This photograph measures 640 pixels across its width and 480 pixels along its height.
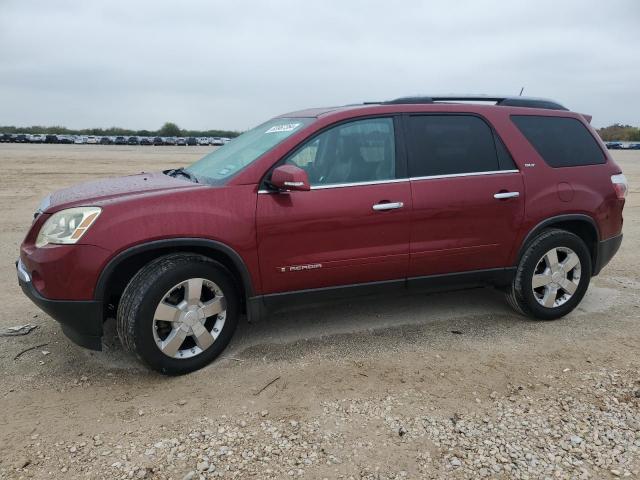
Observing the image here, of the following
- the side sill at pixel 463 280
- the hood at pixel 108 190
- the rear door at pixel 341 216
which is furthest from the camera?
the side sill at pixel 463 280

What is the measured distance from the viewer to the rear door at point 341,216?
141 inches

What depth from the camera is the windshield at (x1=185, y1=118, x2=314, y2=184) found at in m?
3.79

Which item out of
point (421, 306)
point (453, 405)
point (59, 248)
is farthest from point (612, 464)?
point (59, 248)

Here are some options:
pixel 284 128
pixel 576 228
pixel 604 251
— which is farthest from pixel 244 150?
pixel 604 251

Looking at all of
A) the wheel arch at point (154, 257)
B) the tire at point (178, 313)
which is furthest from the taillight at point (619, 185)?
the tire at point (178, 313)

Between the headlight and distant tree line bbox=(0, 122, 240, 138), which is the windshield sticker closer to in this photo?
the headlight

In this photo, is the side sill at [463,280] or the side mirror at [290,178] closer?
the side mirror at [290,178]

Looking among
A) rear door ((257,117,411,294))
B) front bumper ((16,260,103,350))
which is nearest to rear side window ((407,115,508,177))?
rear door ((257,117,411,294))

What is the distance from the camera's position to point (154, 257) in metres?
3.48

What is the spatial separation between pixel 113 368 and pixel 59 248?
955 mm

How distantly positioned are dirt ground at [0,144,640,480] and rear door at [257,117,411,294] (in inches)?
24.4

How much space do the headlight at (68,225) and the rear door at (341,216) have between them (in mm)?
1065

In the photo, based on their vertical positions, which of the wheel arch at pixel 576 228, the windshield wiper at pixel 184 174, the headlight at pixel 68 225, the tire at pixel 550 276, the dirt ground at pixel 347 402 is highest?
the windshield wiper at pixel 184 174

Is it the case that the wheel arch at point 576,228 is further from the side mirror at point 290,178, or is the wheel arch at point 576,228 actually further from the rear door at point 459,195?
the side mirror at point 290,178
